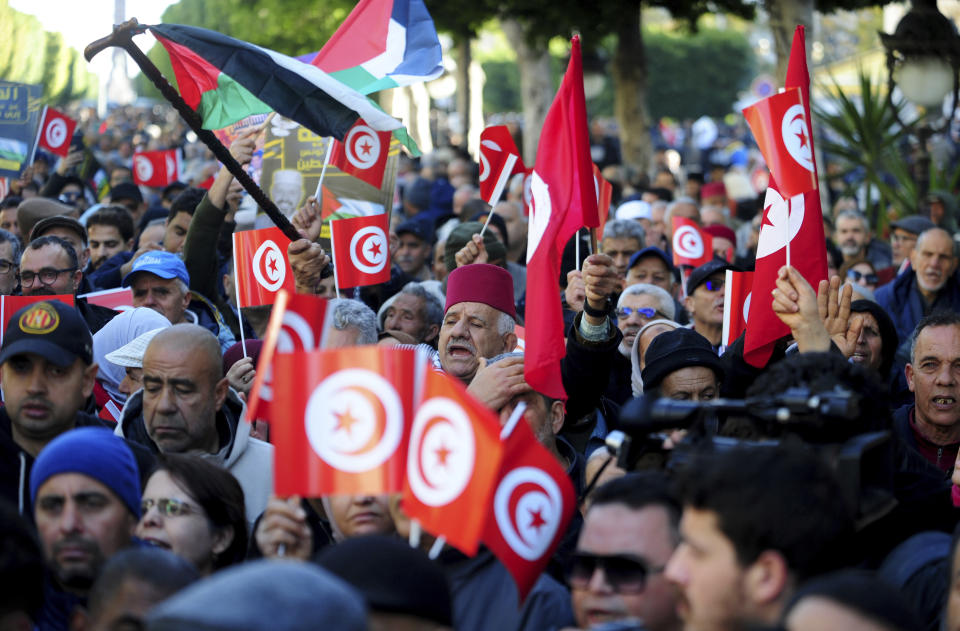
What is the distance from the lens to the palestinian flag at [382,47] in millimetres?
7703

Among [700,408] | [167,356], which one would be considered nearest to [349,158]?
[167,356]

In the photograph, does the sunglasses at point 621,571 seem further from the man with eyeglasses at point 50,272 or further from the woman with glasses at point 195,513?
the man with eyeglasses at point 50,272

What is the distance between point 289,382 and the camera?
3.66 m

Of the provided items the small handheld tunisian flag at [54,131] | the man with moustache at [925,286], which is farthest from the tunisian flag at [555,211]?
the small handheld tunisian flag at [54,131]

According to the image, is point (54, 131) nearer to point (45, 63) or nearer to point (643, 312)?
point (643, 312)

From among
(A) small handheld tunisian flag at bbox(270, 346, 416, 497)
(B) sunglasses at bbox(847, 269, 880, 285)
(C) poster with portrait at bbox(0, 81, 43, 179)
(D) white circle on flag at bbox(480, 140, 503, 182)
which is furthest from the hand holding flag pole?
(B) sunglasses at bbox(847, 269, 880, 285)

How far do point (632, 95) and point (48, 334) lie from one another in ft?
53.2

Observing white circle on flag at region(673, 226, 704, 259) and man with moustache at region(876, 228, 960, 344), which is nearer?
man with moustache at region(876, 228, 960, 344)

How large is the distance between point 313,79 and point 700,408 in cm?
377

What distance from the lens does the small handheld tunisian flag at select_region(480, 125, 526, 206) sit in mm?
7781

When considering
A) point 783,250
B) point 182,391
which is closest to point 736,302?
point 783,250

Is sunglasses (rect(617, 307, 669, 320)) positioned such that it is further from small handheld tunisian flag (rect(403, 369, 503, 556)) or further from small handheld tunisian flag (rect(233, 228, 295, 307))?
small handheld tunisian flag (rect(403, 369, 503, 556))

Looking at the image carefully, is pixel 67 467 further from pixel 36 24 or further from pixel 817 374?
pixel 36 24

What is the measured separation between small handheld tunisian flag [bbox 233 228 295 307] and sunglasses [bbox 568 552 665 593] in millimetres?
3609
